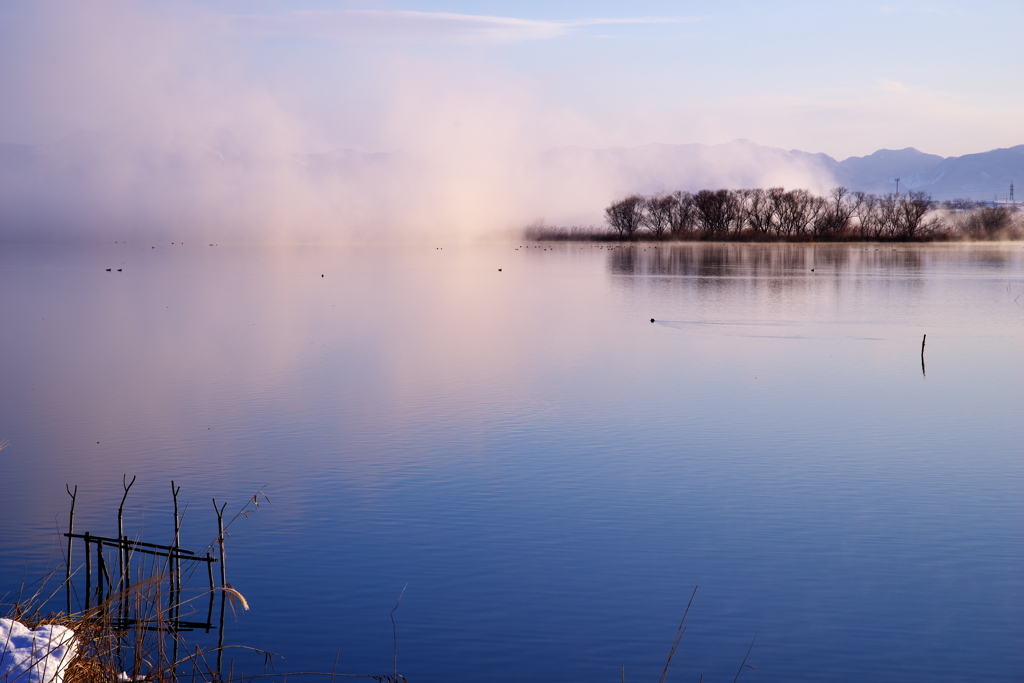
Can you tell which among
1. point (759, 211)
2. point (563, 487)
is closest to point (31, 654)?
→ point (563, 487)

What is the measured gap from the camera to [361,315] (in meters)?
40.8

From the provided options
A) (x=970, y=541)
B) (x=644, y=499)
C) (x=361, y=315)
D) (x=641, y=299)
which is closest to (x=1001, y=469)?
(x=970, y=541)

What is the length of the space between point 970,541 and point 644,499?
4.17 m

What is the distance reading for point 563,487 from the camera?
1419 cm

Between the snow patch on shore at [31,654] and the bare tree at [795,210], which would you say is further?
the bare tree at [795,210]

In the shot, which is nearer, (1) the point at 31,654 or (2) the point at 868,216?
(1) the point at 31,654

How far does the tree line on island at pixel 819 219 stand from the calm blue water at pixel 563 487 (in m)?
112

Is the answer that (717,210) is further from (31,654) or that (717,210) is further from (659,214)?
(31,654)

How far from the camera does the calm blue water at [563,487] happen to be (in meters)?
9.45

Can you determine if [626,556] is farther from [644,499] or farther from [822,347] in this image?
[822,347]

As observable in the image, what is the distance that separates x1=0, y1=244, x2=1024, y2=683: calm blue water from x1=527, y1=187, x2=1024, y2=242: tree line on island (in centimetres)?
11212

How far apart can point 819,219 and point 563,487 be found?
453 feet

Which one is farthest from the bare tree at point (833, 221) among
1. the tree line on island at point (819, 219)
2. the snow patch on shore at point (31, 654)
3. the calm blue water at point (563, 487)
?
the snow patch on shore at point (31, 654)

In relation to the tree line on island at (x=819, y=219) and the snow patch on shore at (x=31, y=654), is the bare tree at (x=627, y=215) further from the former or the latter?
the snow patch on shore at (x=31, y=654)
